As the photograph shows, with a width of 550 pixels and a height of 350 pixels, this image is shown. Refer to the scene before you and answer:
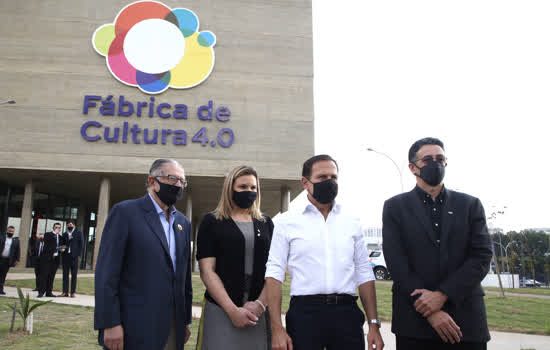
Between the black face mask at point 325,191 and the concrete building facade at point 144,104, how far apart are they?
17.5m

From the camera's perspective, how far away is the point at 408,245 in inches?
117

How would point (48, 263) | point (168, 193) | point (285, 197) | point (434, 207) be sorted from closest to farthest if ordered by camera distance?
point (434, 207) < point (168, 193) < point (48, 263) < point (285, 197)

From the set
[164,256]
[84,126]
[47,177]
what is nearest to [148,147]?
[84,126]

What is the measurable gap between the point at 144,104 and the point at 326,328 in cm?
1967

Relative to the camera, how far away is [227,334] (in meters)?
3.01

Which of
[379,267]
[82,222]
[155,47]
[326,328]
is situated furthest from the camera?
[82,222]

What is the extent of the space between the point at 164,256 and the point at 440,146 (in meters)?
2.32

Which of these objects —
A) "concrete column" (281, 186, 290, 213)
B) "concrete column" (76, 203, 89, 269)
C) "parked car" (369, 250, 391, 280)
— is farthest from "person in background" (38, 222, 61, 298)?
"concrete column" (76, 203, 89, 269)

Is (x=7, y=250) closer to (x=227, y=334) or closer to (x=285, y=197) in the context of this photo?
(x=227, y=334)

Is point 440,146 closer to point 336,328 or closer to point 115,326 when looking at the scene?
point 336,328

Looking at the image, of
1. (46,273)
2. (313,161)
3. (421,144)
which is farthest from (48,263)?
(421,144)

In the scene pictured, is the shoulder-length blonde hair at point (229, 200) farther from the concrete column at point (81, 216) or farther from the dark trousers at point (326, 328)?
the concrete column at point (81, 216)

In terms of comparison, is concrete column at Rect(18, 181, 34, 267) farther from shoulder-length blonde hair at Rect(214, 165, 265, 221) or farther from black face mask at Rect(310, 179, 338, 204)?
black face mask at Rect(310, 179, 338, 204)

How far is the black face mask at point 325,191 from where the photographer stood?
9.76ft
